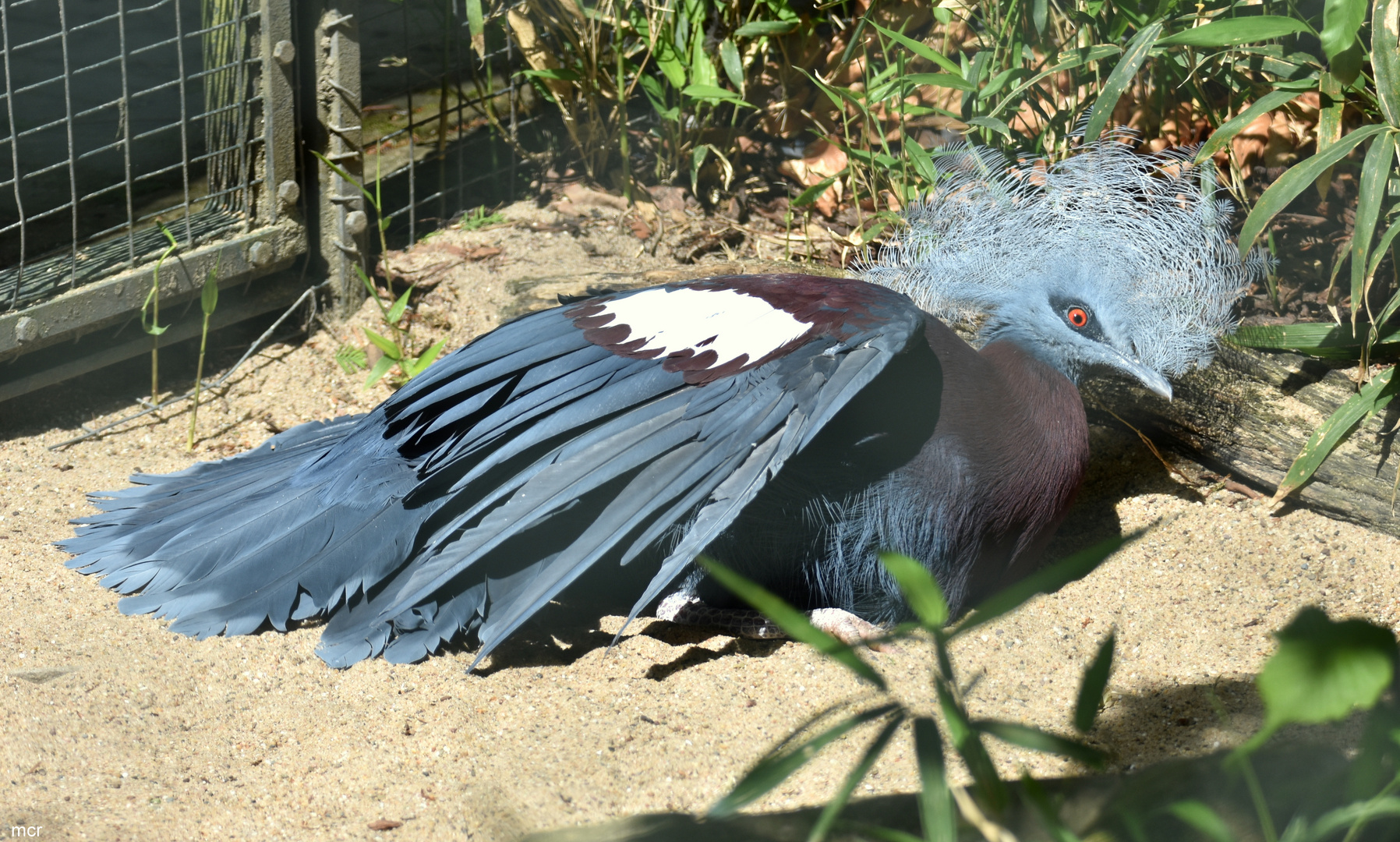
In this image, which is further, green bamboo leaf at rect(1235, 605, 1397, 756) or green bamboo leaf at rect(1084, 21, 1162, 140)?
green bamboo leaf at rect(1084, 21, 1162, 140)

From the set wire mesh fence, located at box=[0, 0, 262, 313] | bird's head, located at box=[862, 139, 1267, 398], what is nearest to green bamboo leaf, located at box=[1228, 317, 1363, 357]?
bird's head, located at box=[862, 139, 1267, 398]

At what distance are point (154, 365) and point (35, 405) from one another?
0.34 metres

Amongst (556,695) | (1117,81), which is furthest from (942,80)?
(556,695)

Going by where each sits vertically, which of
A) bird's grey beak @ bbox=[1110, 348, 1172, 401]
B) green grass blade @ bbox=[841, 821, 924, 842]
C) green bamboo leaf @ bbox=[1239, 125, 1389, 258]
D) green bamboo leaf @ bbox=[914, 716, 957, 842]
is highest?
green bamboo leaf @ bbox=[1239, 125, 1389, 258]

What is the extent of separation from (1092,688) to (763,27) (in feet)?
8.30

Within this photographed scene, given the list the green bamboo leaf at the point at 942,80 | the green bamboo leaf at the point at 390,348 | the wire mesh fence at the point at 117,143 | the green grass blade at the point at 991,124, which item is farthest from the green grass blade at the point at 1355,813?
the wire mesh fence at the point at 117,143

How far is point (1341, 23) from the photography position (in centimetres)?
169

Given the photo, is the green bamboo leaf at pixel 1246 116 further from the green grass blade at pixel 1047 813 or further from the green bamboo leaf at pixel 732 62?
the green grass blade at pixel 1047 813

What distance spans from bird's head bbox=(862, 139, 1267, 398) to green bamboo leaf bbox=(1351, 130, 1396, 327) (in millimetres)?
277

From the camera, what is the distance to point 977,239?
88.3 inches

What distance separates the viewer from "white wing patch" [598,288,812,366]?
192 centimetres

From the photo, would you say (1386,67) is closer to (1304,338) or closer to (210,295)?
(1304,338)

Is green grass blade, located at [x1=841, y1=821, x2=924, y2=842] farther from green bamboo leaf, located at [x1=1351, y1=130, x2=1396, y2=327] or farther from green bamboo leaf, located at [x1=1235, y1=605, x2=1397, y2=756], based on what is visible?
green bamboo leaf, located at [x1=1351, y1=130, x2=1396, y2=327]

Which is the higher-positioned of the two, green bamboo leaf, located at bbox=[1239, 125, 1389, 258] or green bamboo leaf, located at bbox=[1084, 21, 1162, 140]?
green bamboo leaf, located at bbox=[1084, 21, 1162, 140]
